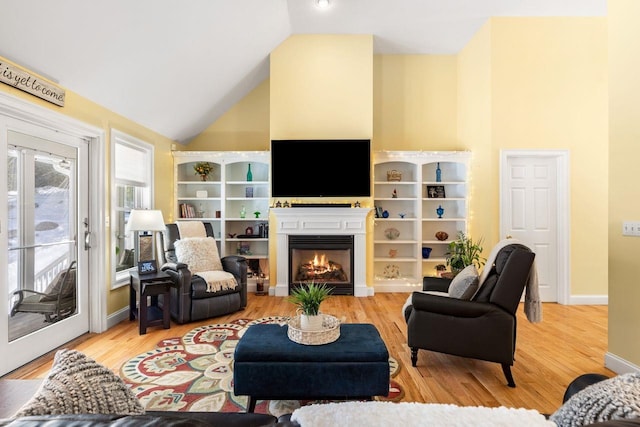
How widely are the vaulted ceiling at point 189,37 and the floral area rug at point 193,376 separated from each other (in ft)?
8.39

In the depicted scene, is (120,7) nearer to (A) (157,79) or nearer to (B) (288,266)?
(A) (157,79)

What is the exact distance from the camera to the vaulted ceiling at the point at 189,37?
2.51 meters

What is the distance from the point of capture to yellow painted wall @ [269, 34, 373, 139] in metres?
4.94

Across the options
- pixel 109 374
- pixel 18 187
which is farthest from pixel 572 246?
pixel 18 187

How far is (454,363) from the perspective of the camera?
2.69m

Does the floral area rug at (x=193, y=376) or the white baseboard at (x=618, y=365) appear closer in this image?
the floral area rug at (x=193, y=376)

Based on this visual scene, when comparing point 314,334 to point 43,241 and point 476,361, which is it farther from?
point 43,241

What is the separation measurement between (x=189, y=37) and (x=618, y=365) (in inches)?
196

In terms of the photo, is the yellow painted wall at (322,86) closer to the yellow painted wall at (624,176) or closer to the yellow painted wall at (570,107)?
the yellow painted wall at (570,107)

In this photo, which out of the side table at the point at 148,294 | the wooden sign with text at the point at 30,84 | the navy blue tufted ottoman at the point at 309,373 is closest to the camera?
the navy blue tufted ottoman at the point at 309,373

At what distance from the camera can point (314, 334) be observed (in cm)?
198

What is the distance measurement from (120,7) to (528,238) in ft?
17.5

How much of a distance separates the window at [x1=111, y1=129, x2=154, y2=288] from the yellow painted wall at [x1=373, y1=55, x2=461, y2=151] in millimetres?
3652

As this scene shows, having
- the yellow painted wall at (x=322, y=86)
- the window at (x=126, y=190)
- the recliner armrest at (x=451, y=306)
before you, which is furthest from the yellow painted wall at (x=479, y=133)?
the window at (x=126, y=190)
